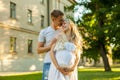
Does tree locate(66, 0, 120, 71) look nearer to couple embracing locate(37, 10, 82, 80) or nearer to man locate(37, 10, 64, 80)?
man locate(37, 10, 64, 80)

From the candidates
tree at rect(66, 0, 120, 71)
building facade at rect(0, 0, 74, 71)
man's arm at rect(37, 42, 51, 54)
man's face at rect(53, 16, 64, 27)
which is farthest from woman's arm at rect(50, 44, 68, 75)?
building facade at rect(0, 0, 74, 71)

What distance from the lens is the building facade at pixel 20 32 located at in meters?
33.0

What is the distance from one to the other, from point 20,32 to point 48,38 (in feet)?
100

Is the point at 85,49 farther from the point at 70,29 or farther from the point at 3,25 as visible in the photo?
the point at 70,29

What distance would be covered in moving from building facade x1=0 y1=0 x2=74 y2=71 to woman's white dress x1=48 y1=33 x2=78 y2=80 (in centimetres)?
2675

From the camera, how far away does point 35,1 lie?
134 feet

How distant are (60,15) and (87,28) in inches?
1195

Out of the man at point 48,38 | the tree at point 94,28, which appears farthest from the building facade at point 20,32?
the man at point 48,38

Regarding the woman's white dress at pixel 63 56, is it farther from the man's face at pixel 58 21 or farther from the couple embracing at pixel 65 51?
the man's face at pixel 58 21

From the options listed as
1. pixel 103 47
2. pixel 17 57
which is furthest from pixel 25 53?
pixel 103 47

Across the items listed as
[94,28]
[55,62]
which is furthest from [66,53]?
[94,28]

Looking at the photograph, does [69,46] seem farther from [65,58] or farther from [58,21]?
[58,21]

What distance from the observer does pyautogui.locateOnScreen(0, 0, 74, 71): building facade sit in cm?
3300

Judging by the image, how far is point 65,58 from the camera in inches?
206
